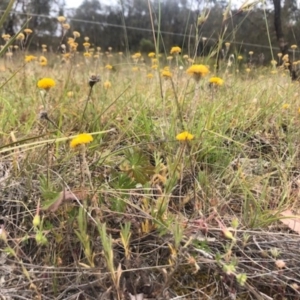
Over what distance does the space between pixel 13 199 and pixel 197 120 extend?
64 cm

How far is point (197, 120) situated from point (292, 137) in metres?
0.31

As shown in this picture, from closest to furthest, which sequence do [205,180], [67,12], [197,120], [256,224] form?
1. [256,224]
2. [205,180]
3. [197,120]
4. [67,12]

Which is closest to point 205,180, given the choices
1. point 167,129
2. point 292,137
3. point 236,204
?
point 236,204

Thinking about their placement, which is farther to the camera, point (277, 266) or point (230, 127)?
point (230, 127)

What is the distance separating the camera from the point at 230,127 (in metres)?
1.32

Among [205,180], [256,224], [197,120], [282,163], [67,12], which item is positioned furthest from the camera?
[67,12]

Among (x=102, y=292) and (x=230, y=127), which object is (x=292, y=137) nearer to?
(x=230, y=127)

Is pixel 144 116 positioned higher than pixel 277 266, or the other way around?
pixel 144 116

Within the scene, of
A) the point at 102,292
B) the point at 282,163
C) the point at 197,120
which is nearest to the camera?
the point at 102,292

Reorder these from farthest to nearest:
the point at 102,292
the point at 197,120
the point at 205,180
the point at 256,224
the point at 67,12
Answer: the point at 67,12 < the point at 197,120 < the point at 205,180 < the point at 256,224 < the point at 102,292

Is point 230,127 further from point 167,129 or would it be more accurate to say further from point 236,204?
point 236,204

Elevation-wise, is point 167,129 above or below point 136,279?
above

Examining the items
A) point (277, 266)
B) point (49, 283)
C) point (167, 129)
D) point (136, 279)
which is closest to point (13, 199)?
point (49, 283)

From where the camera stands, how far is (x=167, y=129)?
118 centimetres
